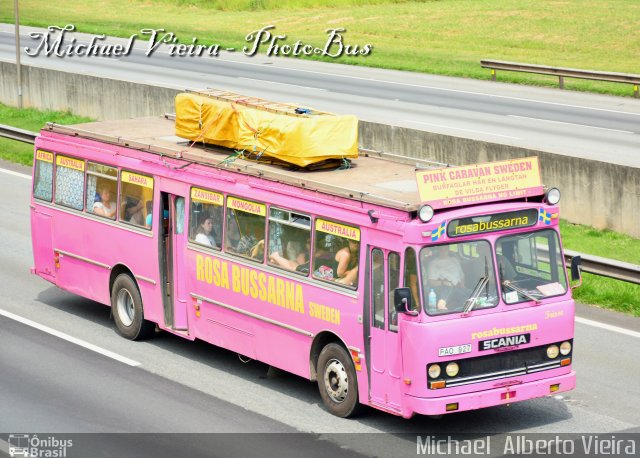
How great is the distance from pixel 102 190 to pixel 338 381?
17.0 ft

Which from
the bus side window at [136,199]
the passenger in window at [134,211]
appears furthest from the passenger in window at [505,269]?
the passenger in window at [134,211]

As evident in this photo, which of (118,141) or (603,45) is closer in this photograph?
(118,141)

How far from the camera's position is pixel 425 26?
193 ft

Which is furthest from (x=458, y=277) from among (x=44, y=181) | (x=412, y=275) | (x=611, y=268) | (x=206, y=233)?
(x=44, y=181)

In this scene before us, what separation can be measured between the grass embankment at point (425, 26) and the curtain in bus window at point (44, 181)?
2604cm

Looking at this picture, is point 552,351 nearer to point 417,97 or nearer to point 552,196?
point 552,196

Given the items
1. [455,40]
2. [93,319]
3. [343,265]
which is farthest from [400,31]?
[343,265]

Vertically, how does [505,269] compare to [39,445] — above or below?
above

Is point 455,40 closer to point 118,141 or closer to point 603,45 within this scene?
point 603,45

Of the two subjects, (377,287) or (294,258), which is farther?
(294,258)

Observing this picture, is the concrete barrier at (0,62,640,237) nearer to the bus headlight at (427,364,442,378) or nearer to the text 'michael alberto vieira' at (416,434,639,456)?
the text 'michael alberto vieira' at (416,434,639,456)

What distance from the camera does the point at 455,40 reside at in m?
54.7

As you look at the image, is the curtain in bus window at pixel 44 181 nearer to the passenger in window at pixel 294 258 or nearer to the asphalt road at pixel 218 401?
the asphalt road at pixel 218 401

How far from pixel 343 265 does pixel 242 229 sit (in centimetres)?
187
